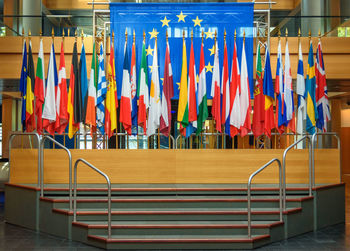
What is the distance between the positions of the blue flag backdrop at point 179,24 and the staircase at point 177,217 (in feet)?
8.68

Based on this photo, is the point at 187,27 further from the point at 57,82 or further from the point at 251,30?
the point at 57,82

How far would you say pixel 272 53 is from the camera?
961cm

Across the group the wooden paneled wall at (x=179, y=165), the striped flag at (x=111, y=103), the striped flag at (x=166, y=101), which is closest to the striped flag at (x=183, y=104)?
the striped flag at (x=166, y=101)

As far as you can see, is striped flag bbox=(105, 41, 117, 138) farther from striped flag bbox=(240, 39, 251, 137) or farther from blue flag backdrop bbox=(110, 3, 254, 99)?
striped flag bbox=(240, 39, 251, 137)

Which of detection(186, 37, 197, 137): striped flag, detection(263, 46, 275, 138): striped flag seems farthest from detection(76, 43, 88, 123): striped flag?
detection(263, 46, 275, 138): striped flag

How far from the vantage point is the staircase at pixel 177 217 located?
19.5 ft

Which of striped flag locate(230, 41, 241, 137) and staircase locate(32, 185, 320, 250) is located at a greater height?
striped flag locate(230, 41, 241, 137)

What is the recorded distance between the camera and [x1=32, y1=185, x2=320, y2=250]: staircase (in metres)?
5.94

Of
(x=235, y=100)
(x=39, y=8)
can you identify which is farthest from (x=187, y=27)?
(x=39, y=8)

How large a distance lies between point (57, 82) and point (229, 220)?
4046 mm

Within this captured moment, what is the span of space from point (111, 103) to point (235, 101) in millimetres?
2214

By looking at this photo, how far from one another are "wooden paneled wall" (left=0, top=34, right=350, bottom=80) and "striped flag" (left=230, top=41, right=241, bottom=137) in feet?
5.92

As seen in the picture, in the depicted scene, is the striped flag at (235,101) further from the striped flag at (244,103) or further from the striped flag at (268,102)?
the striped flag at (268,102)

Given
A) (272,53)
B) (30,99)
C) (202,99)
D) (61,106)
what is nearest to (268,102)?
(202,99)
